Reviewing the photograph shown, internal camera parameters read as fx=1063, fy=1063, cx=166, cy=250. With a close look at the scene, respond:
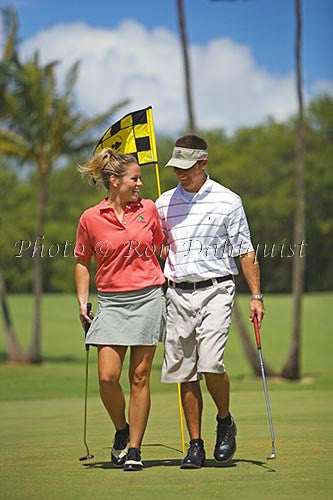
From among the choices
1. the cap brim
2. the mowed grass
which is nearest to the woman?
the cap brim

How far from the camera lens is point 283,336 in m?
36.8

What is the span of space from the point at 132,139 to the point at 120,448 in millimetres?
2283

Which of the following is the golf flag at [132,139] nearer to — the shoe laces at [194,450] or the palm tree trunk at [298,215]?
the shoe laces at [194,450]

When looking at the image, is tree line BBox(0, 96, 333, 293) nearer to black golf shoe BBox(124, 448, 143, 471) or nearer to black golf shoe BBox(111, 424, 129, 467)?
black golf shoe BBox(111, 424, 129, 467)

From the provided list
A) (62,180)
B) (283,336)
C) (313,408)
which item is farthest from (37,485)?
(62,180)

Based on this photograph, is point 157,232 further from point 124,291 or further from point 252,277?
point 252,277

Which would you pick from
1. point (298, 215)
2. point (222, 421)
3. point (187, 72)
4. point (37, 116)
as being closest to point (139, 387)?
point (222, 421)

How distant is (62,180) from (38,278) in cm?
5521

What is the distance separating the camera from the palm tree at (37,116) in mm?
26281

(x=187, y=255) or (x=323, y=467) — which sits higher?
(x=187, y=255)

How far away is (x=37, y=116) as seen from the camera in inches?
1053

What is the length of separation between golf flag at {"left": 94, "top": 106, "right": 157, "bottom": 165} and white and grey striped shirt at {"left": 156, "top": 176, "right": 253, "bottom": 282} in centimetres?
98

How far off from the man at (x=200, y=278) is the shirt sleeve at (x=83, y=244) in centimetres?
52

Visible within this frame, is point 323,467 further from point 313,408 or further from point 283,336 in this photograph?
point 283,336
